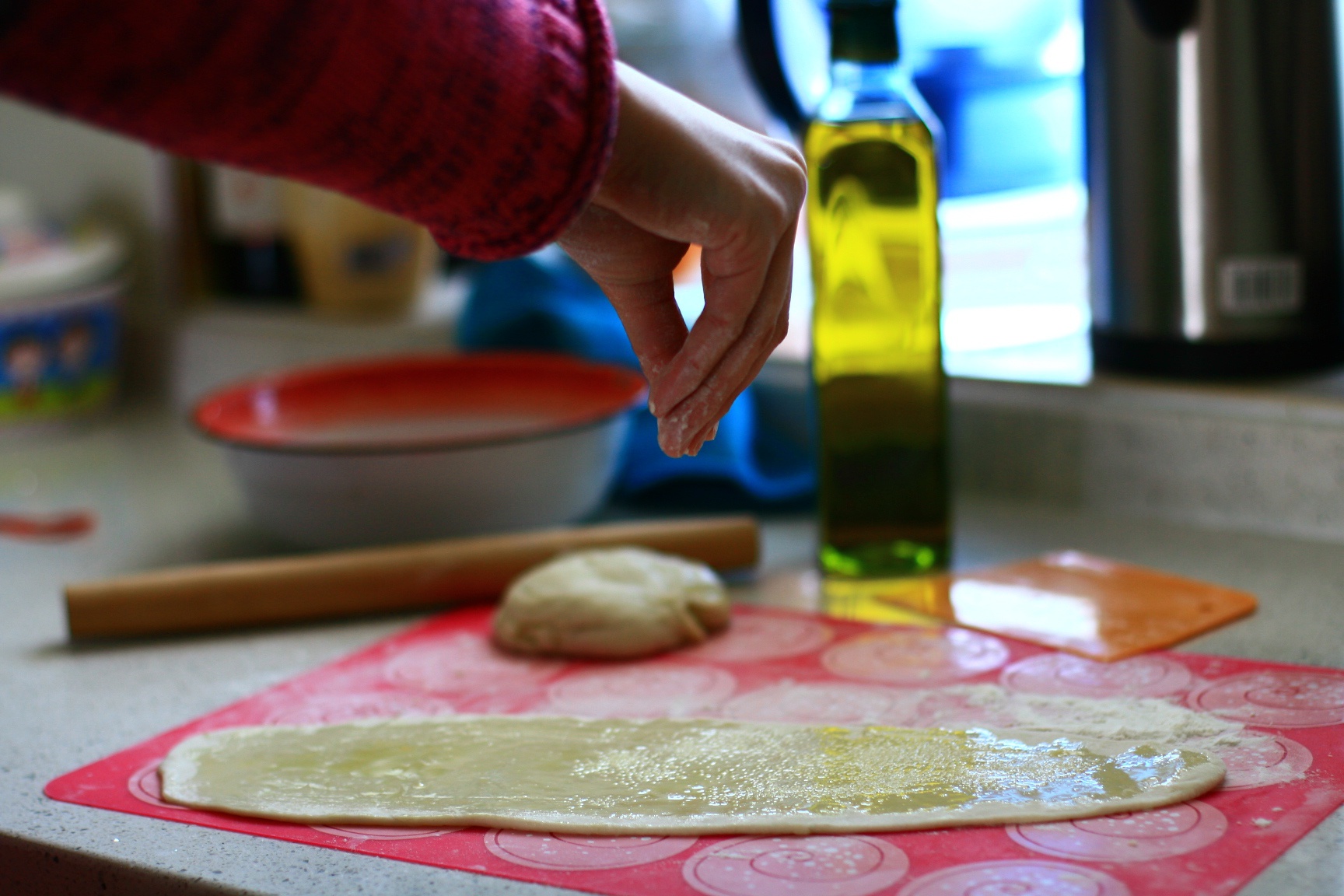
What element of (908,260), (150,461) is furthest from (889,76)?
(150,461)

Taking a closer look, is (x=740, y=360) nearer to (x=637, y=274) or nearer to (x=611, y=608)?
(x=637, y=274)

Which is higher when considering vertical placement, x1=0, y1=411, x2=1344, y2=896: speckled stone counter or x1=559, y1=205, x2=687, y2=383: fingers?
x1=559, y1=205, x2=687, y2=383: fingers

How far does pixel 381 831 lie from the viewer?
0.62m

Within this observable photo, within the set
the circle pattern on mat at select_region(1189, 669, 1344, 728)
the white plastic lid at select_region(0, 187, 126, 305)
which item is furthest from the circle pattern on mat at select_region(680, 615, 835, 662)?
the white plastic lid at select_region(0, 187, 126, 305)

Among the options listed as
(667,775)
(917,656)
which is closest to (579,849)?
(667,775)

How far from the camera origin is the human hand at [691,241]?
54 cm

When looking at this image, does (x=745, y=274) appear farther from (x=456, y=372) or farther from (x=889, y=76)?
(x=456, y=372)

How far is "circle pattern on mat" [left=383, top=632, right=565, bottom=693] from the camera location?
80 cm

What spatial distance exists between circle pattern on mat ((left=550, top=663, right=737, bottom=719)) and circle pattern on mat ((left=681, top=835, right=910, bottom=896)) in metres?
0.16

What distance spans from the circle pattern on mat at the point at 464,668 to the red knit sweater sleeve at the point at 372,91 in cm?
35

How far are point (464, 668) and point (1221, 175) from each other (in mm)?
592

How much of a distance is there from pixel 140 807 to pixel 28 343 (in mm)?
886

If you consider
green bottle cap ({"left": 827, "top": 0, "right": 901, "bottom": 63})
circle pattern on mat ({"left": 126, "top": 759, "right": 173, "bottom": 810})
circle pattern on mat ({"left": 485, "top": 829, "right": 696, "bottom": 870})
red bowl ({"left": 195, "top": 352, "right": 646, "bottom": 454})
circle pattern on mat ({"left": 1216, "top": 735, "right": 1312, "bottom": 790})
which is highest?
green bottle cap ({"left": 827, "top": 0, "right": 901, "bottom": 63})

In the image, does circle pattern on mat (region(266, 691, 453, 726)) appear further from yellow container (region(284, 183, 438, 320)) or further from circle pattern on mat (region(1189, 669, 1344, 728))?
yellow container (region(284, 183, 438, 320))
